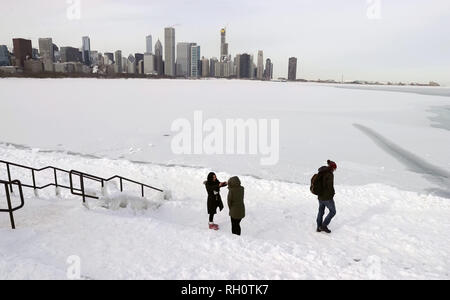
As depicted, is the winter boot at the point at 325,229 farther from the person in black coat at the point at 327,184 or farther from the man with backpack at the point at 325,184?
the man with backpack at the point at 325,184

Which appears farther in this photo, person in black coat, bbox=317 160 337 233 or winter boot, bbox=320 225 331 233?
winter boot, bbox=320 225 331 233

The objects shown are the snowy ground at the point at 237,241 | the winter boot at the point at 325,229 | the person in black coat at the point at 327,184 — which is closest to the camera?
the snowy ground at the point at 237,241

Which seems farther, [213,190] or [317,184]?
[213,190]

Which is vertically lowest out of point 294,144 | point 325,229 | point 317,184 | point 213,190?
point 294,144

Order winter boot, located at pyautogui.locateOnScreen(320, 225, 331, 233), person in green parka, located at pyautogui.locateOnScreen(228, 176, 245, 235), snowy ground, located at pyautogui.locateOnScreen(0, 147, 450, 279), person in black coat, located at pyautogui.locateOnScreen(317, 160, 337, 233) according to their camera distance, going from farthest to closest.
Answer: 1. winter boot, located at pyautogui.locateOnScreen(320, 225, 331, 233)
2. person in black coat, located at pyautogui.locateOnScreen(317, 160, 337, 233)
3. person in green parka, located at pyautogui.locateOnScreen(228, 176, 245, 235)
4. snowy ground, located at pyautogui.locateOnScreen(0, 147, 450, 279)

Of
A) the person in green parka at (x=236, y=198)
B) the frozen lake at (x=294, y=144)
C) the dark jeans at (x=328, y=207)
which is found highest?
the person in green parka at (x=236, y=198)

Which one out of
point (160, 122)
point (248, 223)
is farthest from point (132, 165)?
point (160, 122)

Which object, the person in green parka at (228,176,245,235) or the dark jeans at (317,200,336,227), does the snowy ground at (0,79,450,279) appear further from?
the person in green parka at (228,176,245,235)

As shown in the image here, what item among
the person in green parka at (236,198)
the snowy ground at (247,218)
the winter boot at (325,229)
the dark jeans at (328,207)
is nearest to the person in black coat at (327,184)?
the dark jeans at (328,207)

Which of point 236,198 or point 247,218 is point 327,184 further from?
point 247,218

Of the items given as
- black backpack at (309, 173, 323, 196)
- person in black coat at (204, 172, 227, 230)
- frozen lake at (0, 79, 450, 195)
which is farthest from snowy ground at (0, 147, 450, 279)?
frozen lake at (0, 79, 450, 195)

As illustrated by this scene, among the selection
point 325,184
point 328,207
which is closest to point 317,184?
point 325,184

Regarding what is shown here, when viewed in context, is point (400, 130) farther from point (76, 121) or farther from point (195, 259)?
point (76, 121)
